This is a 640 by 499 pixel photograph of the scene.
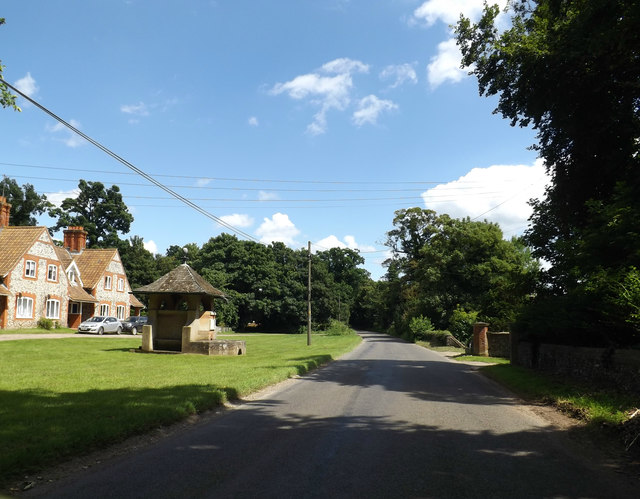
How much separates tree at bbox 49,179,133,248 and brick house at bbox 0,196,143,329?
2536 cm

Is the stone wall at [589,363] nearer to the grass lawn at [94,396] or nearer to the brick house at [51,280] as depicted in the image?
the grass lawn at [94,396]

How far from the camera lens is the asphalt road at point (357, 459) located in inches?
190

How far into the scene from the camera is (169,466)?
5566 millimetres

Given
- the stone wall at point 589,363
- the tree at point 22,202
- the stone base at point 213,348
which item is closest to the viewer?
the stone wall at point 589,363

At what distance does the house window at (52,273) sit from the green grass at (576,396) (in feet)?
126

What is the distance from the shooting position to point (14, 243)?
1534 inches

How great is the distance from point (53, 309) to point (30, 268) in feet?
15.2

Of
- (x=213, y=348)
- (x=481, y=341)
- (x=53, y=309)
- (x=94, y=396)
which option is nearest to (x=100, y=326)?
(x=53, y=309)

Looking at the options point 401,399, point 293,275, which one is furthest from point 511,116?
point 293,275

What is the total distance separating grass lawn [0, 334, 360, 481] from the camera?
6176mm

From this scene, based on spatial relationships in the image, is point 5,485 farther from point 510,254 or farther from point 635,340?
point 510,254

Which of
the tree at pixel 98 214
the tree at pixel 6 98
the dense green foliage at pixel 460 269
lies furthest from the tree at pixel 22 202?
the tree at pixel 6 98

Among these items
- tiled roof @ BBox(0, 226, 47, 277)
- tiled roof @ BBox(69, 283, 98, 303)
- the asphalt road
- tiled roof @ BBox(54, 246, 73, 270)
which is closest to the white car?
tiled roof @ BBox(69, 283, 98, 303)

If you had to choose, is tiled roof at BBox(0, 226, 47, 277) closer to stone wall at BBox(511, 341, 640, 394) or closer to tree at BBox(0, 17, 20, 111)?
tree at BBox(0, 17, 20, 111)
